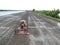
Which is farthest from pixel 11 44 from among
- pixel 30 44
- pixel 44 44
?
pixel 44 44

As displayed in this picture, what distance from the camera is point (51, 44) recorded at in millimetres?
10789

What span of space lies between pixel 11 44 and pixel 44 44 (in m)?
1.93

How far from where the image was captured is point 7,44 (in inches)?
422

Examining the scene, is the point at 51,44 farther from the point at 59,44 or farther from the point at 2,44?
the point at 2,44

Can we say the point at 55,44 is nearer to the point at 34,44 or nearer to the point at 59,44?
the point at 59,44

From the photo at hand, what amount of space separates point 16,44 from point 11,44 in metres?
0.29

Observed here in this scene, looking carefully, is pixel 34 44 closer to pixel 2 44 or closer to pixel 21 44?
pixel 21 44

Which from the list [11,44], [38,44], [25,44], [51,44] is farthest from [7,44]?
[51,44]

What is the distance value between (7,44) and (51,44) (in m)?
2.57

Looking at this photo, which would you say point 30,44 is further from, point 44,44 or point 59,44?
point 59,44

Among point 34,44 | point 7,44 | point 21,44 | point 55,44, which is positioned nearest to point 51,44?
point 55,44

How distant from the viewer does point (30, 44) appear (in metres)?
10.8

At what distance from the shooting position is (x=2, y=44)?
10.7 metres

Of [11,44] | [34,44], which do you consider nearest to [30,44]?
[34,44]
